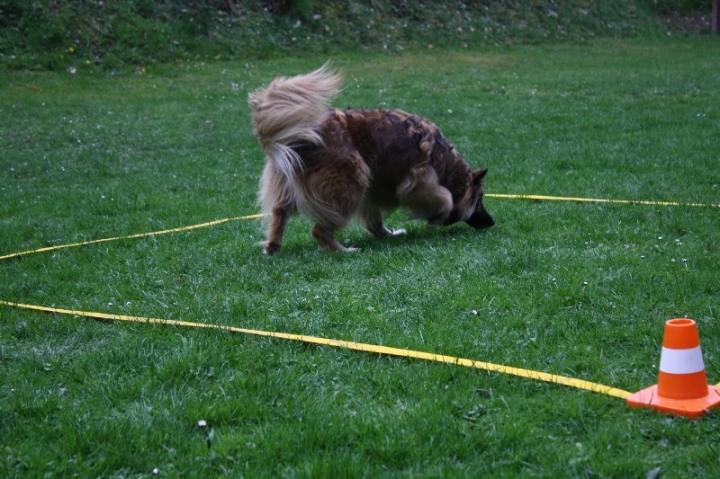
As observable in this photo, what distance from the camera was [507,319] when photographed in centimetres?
511

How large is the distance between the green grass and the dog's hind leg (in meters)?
0.18

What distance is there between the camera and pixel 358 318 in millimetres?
5316

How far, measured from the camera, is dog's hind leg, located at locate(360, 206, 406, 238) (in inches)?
321

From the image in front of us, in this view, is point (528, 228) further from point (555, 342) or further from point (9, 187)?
point (9, 187)

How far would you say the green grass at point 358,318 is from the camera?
3.55 meters

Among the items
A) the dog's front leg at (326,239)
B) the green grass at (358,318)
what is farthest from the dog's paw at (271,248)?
the dog's front leg at (326,239)

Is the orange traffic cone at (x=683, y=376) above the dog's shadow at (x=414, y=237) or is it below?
above

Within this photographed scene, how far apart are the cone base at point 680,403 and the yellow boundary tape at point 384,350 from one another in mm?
98

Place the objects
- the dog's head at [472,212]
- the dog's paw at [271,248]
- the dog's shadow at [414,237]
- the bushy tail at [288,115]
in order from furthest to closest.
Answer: the dog's head at [472,212] < the dog's shadow at [414,237] < the dog's paw at [271,248] < the bushy tail at [288,115]

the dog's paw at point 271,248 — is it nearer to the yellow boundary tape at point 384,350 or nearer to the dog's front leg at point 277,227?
the dog's front leg at point 277,227

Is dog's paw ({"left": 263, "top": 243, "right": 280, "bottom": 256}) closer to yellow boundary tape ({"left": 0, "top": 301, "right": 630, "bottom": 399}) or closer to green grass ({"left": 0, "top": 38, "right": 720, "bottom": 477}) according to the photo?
green grass ({"left": 0, "top": 38, "right": 720, "bottom": 477})

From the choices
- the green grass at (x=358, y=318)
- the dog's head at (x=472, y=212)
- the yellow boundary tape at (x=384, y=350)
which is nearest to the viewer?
the green grass at (x=358, y=318)

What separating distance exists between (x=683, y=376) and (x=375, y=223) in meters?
4.91

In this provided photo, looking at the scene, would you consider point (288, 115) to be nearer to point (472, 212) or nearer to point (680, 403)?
point (472, 212)
